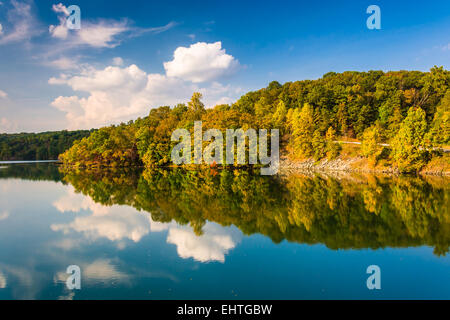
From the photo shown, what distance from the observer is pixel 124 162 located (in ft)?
193

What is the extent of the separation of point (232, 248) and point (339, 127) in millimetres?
50420

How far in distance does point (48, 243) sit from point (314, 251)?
397 inches

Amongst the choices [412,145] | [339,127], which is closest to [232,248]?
[412,145]

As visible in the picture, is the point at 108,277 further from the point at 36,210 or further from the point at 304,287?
the point at 36,210

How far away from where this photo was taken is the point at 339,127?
53.3 m

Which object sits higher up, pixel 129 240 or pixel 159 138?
pixel 159 138

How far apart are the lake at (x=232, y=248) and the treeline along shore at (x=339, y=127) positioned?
1841 cm

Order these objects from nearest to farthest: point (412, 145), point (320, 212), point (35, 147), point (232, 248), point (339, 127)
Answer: point (232, 248) → point (320, 212) → point (412, 145) → point (339, 127) → point (35, 147)

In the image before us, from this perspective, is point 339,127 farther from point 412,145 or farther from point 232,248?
point 232,248

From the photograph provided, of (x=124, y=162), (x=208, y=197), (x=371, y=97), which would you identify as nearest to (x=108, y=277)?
(x=208, y=197)

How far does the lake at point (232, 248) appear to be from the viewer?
6621mm

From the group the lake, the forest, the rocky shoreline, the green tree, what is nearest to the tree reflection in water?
the lake

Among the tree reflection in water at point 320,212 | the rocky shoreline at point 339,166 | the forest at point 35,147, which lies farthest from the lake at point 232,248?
the forest at point 35,147

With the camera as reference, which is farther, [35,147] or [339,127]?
[35,147]
